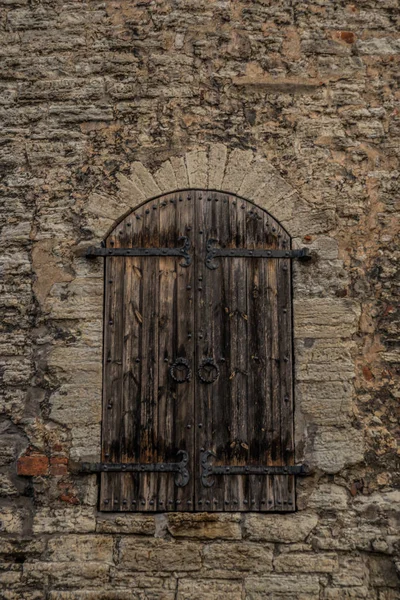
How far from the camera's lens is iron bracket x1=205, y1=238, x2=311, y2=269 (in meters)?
4.73

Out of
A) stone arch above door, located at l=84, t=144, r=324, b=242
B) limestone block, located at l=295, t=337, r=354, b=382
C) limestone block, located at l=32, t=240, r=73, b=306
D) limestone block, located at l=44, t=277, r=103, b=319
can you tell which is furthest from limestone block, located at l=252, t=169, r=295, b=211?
limestone block, located at l=32, t=240, r=73, b=306

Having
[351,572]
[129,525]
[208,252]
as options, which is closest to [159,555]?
[129,525]

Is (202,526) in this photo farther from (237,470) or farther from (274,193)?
(274,193)

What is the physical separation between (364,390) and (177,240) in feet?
5.05

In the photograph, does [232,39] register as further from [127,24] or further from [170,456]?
[170,456]

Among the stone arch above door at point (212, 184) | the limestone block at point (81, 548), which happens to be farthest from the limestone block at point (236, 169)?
the limestone block at point (81, 548)

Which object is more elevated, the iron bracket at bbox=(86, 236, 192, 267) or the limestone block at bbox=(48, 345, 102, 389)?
the iron bracket at bbox=(86, 236, 192, 267)

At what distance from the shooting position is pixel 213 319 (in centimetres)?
468

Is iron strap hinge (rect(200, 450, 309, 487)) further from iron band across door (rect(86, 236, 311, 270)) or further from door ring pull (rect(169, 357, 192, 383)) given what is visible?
iron band across door (rect(86, 236, 311, 270))

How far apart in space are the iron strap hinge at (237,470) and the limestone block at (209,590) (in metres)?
0.56

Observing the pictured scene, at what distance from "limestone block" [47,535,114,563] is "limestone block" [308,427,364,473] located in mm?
1356

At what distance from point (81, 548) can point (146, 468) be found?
2.00 ft

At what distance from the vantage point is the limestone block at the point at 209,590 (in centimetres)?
429

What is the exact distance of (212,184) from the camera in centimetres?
482
